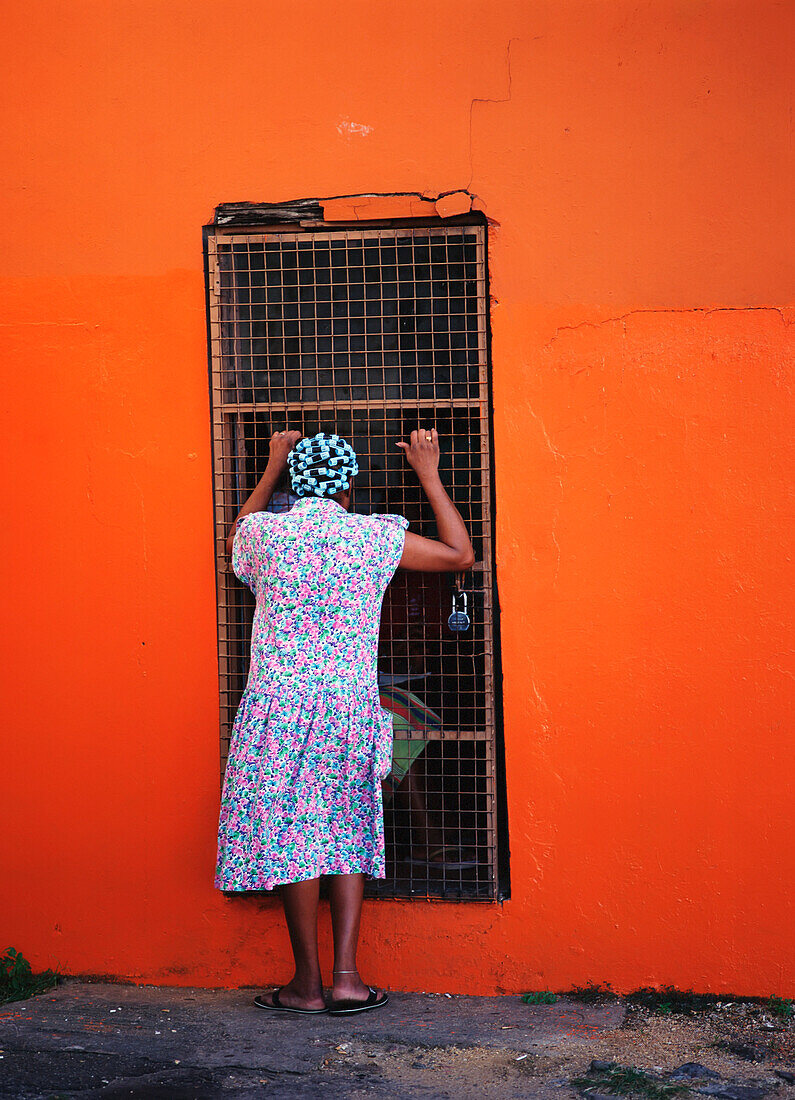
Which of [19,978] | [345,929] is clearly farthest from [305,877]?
[19,978]

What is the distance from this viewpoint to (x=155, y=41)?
3512mm

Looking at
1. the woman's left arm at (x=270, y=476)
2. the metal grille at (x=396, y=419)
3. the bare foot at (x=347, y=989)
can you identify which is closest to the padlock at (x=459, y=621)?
the metal grille at (x=396, y=419)

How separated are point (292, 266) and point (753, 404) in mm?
1637

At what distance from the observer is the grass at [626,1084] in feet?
8.94

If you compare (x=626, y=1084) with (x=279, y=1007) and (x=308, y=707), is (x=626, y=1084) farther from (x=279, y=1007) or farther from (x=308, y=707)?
(x=308, y=707)

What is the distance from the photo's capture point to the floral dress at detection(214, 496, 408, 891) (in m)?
3.08

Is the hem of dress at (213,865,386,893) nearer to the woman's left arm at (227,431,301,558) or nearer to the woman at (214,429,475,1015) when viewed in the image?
the woman at (214,429,475,1015)

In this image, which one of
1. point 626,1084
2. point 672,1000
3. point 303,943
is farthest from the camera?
point 672,1000

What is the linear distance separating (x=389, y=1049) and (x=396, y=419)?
2.00 m

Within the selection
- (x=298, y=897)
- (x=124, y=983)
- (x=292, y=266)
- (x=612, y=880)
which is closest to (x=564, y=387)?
(x=292, y=266)

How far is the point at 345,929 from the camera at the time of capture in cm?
316

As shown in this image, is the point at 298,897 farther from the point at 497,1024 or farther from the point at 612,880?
the point at 612,880

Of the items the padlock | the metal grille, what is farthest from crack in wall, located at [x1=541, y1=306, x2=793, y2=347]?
the padlock

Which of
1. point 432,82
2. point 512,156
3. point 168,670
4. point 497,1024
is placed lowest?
point 497,1024
